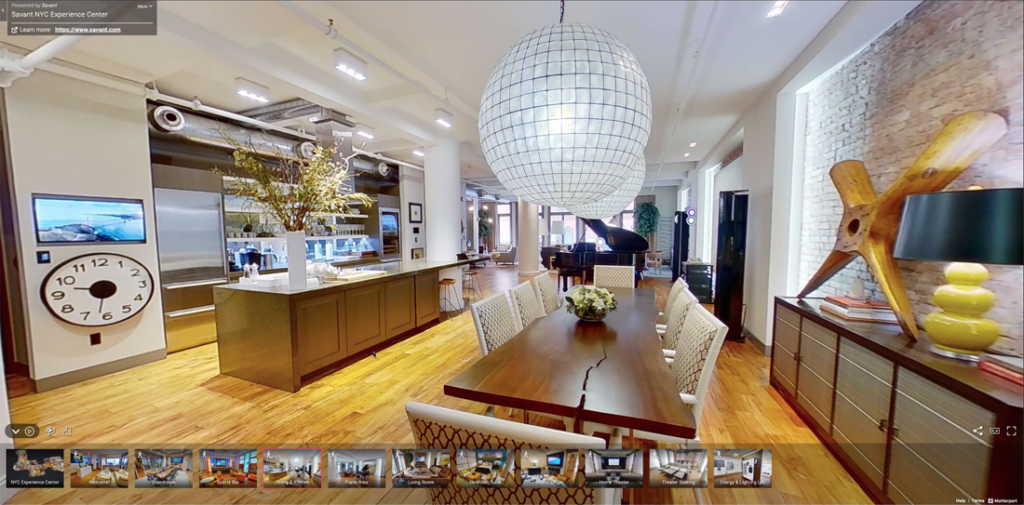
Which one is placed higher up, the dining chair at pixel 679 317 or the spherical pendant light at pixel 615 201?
the spherical pendant light at pixel 615 201

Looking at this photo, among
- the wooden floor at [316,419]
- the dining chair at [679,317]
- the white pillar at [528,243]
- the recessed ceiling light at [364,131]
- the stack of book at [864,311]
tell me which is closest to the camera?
the wooden floor at [316,419]

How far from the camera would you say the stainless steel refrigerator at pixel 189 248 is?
3.41 meters

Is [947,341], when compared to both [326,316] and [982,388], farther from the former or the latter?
[326,316]

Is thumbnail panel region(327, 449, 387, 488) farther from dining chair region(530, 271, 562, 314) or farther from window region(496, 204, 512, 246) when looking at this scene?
window region(496, 204, 512, 246)

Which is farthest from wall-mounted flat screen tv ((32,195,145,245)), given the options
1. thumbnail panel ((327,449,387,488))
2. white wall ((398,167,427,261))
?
white wall ((398,167,427,261))

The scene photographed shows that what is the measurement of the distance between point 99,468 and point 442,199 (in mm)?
4148

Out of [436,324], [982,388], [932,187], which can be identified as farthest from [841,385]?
[436,324]

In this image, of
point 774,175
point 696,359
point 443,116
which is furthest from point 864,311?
point 443,116

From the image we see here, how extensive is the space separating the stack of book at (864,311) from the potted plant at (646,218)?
923 centimetres

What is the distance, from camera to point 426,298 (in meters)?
4.53

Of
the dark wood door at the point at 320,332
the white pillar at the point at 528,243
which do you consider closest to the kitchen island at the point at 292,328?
the dark wood door at the point at 320,332

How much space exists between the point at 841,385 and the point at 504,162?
7.83ft

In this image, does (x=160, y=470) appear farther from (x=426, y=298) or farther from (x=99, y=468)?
(x=426, y=298)

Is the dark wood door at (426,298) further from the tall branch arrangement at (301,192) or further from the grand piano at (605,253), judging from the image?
the grand piano at (605,253)
